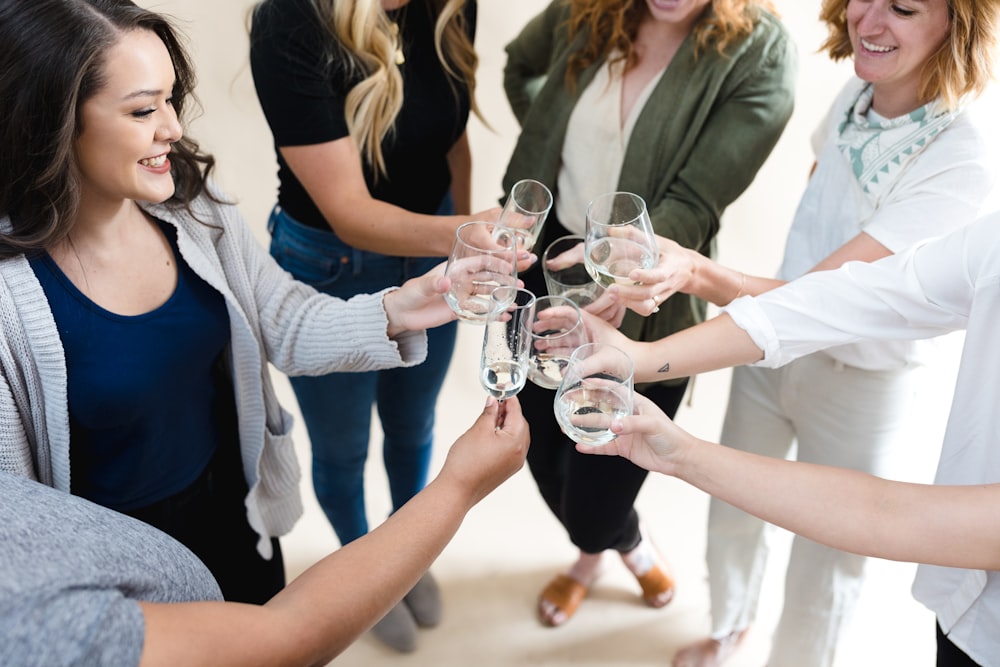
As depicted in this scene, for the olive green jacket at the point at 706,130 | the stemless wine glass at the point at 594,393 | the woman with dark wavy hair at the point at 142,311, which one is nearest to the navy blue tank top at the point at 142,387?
the woman with dark wavy hair at the point at 142,311

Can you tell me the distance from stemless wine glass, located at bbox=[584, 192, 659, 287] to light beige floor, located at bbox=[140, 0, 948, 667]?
0.79 metres

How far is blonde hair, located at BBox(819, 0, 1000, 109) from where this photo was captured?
4.99ft

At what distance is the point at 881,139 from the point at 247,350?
1193 millimetres

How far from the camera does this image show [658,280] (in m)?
1.59

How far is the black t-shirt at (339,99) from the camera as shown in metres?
1.77

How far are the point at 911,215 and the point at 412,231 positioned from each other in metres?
0.93

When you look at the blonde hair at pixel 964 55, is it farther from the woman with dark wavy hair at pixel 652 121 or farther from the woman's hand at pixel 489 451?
the woman's hand at pixel 489 451

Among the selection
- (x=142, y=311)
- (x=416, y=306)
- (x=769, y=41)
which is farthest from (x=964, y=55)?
(x=142, y=311)

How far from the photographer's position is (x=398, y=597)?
3.97 feet

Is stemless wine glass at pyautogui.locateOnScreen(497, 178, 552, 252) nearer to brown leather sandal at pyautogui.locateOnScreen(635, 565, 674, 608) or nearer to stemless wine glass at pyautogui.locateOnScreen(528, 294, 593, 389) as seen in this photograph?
stemless wine glass at pyautogui.locateOnScreen(528, 294, 593, 389)

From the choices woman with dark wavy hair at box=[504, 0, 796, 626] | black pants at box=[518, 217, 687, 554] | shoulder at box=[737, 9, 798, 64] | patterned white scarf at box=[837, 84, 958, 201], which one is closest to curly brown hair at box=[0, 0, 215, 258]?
woman with dark wavy hair at box=[504, 0, 796, 626]

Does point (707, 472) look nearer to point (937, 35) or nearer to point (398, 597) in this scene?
point (398, 597)

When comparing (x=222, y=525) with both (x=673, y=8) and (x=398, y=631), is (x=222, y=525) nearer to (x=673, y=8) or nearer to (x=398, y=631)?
(x=398, y=631)

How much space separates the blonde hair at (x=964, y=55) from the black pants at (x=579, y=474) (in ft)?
2.61
